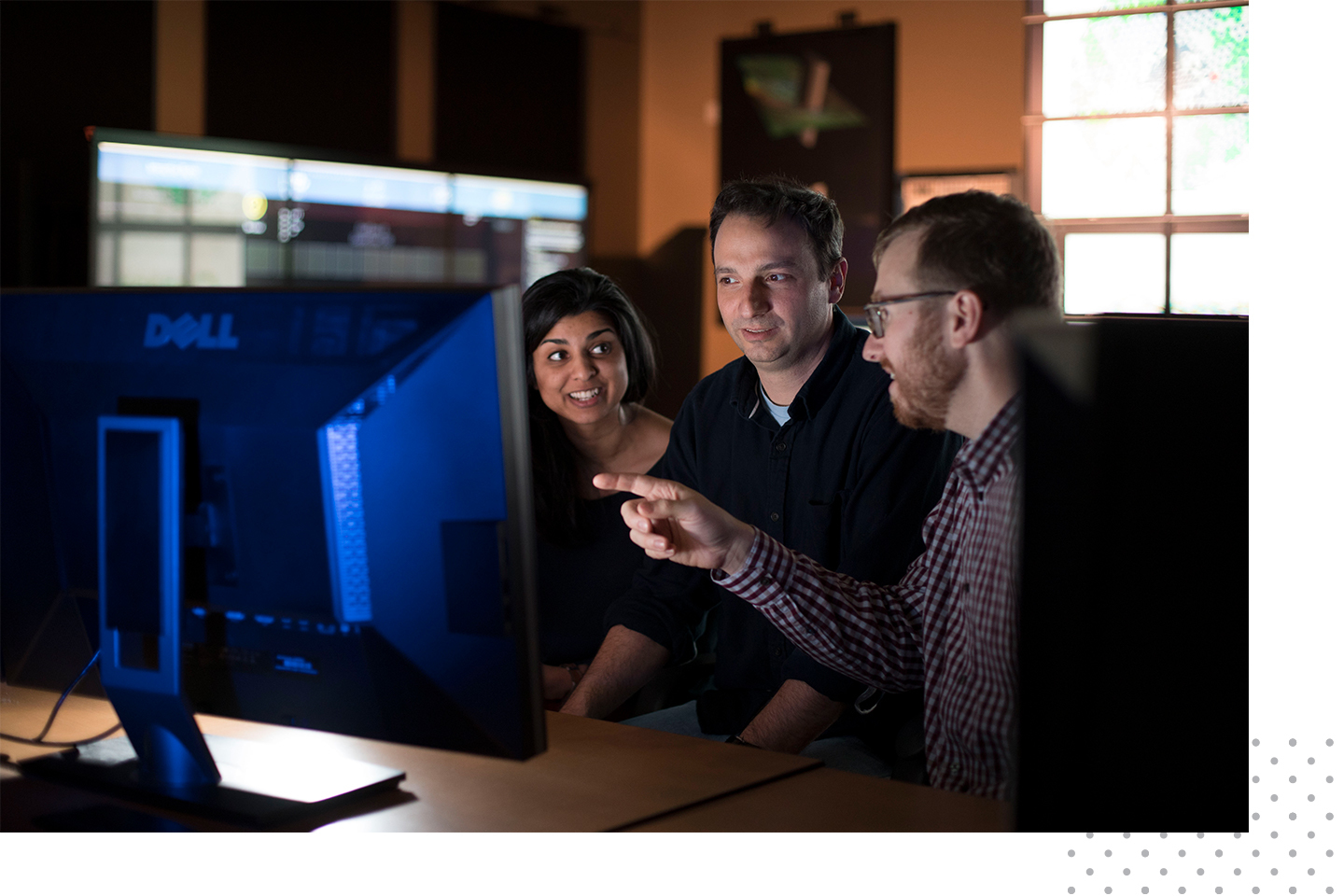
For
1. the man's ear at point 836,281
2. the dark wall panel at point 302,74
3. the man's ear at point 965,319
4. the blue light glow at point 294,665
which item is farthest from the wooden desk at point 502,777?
the dark wall panel at point 302,74

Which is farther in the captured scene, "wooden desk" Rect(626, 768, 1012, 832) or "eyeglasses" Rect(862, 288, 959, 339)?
"eyeglasses" Rect(862, 288, 959, 339)

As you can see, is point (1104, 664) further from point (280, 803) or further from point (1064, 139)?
point (1064, 139)

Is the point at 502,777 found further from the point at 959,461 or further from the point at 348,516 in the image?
the point at 959,461

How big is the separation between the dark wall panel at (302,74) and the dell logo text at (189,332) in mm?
3866

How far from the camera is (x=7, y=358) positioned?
1.13m

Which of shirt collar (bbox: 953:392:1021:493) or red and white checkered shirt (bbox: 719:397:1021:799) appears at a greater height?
shirt collar (bbox: 953:392:1021:493)

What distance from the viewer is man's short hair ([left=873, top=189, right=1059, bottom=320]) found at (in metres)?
1.24

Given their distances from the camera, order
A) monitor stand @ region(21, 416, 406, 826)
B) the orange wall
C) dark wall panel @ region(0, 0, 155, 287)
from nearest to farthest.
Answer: monitor stand @ region(21, 416, 406, 826) < dark wall panel @ region(0, 0, 155, 287) < the orange wall

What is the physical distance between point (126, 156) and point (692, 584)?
3.03 m

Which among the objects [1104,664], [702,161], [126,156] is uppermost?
[702,161]

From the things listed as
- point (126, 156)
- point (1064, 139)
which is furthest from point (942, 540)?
point (126, 156)

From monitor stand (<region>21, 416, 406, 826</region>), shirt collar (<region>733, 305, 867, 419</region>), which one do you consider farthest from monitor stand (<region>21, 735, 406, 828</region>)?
shirt collar (<region>733, 305, 867, 419</region>)

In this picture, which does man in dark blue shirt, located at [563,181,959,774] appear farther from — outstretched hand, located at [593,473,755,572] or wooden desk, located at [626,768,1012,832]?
wooden desk, located at [626,768,1012,832]

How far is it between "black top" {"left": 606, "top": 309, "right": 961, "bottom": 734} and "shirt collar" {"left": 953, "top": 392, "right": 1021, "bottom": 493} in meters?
0.46
